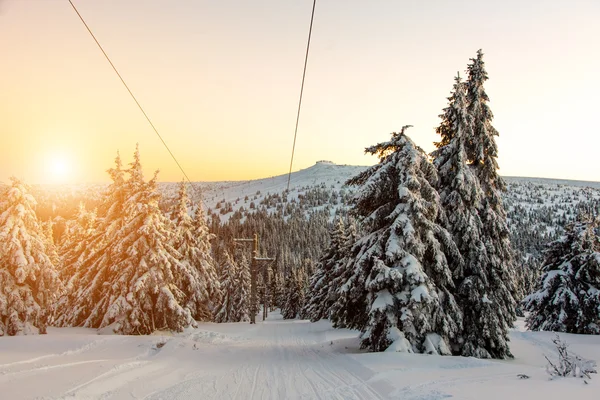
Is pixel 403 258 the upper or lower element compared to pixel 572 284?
upper

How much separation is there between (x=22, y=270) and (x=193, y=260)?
13.6 metres

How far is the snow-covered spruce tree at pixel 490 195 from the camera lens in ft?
60.6

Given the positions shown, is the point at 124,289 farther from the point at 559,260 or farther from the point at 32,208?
the point at 559,260

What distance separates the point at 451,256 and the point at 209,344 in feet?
40.4

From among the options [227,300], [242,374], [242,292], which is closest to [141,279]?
[242,374]

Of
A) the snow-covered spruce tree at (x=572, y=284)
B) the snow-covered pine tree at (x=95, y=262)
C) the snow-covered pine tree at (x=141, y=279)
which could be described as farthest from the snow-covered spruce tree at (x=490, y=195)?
the snow-covered pine tree at (x=95, y=262)

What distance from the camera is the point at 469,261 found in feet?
59.2

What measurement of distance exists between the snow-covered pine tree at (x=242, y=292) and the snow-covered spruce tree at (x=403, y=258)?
1569 inches

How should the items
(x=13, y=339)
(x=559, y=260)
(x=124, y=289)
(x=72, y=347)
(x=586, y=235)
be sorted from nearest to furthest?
(x=72, y=347) < (x=13, y=339) < (x=124, y=289) < (x=586, y=235) < (x=559, y=260)

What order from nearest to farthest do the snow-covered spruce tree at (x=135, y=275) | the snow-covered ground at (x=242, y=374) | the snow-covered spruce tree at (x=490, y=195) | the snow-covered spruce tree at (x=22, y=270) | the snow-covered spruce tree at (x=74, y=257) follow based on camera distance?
the snow-covered ground at (x=242, y=374)
the snow-covered spruce tree at (x=490, y=195)
the snow-covered spruce tree at (x=22, y=270)
the snow-covered spruce tree at (x=135, y=275)
the snow-covered spruce tree at (x=74, y=257)

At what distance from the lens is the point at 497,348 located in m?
17.9

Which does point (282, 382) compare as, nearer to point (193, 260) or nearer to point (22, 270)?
point (22, 270)

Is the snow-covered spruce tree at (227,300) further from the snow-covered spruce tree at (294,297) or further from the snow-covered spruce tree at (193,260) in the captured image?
the snow-covered spruce tree at (294,297)

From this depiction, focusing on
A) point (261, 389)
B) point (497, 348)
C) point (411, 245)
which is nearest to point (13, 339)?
point (261, 389)
